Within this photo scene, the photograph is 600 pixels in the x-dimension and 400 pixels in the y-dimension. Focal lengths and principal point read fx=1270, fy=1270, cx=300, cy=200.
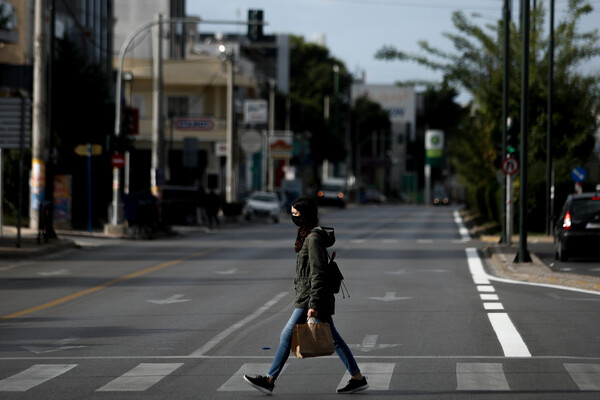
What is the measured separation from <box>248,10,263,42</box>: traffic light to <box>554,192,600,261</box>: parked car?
9.81 meters

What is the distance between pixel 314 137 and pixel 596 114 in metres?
64.9

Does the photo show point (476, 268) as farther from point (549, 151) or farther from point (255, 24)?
point (549, 151)

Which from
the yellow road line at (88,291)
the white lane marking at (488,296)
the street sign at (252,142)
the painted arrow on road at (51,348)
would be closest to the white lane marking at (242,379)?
the painted arrow on road at (51,348)

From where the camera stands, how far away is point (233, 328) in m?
15.0

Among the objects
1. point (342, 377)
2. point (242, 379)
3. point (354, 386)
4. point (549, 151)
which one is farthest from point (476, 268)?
point (354, 386)

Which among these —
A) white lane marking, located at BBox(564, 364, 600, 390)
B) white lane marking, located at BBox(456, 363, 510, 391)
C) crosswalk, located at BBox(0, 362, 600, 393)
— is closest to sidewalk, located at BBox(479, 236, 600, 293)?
white lane marking, located at BBox(564, 364, 600, 390)

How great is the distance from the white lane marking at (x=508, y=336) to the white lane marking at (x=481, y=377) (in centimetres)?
90

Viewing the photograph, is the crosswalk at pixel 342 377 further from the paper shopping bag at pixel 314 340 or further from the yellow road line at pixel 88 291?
the yellow road line at pixel 88 291

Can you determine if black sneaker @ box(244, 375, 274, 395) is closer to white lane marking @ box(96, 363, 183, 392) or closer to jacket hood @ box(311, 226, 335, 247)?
white lane marking @ box(96, 363, 183, 392)

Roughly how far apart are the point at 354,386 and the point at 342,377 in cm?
107

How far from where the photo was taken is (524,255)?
86.9ft

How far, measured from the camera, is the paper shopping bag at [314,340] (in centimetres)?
966

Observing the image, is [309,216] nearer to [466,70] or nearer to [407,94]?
[466,70]

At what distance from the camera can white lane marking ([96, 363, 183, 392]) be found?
34.0 feet
